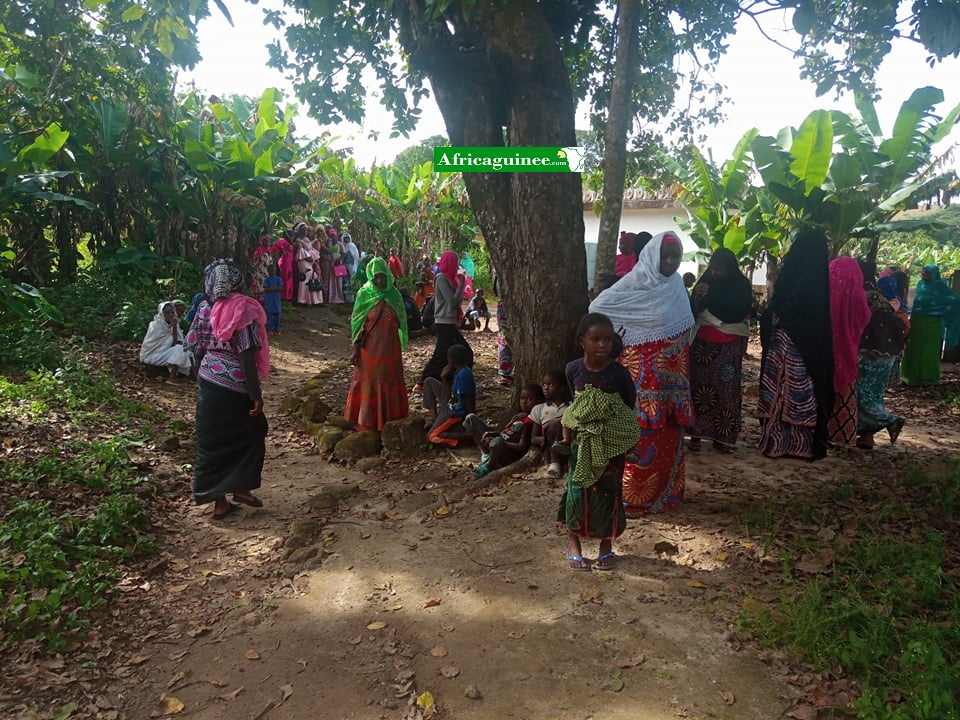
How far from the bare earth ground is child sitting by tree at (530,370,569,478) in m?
0.24

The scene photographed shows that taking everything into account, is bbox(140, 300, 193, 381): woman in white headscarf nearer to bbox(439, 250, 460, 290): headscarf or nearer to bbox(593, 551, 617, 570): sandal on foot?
bbox(439, 250, 460, 290): headscarf

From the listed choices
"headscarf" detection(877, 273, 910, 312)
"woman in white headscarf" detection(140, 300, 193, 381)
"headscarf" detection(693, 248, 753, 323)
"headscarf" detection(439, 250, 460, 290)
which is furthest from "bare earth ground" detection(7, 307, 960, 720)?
"headscarf" detection(439, 250, 460, 290)

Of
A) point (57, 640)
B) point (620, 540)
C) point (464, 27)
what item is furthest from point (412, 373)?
point (57, 640)

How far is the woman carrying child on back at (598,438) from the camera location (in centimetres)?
386

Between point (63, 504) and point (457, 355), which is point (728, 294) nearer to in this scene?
point (457, 355)

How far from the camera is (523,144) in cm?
584

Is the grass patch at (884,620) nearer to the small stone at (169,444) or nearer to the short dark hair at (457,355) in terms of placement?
the short dark hair at (457,355)

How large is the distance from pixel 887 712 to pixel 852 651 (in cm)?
38

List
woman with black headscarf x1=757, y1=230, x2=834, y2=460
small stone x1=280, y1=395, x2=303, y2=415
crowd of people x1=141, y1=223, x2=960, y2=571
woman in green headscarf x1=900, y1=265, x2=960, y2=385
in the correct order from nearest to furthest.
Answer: crowd of people x1=141, y1=223, x2=960, y2=571
woman with black headscarf x1=757, y1=230, x2=834, y2=460
small stone x1=280, y1=395, x2=303, y2=415
woman in green headscarf x1=900, y1=265, x2=960, y2=385

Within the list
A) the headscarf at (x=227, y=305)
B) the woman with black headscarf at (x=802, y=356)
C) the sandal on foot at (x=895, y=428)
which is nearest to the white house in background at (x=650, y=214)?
the sandal on foot at (x=895, y=428)

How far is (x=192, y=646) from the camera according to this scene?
369cm

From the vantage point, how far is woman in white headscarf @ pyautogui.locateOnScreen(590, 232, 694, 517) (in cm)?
466

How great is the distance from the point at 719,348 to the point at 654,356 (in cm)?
148

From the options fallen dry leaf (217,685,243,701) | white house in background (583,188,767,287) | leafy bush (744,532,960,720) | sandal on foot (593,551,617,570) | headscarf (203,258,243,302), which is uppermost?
white house in background (583,188,767,287)
